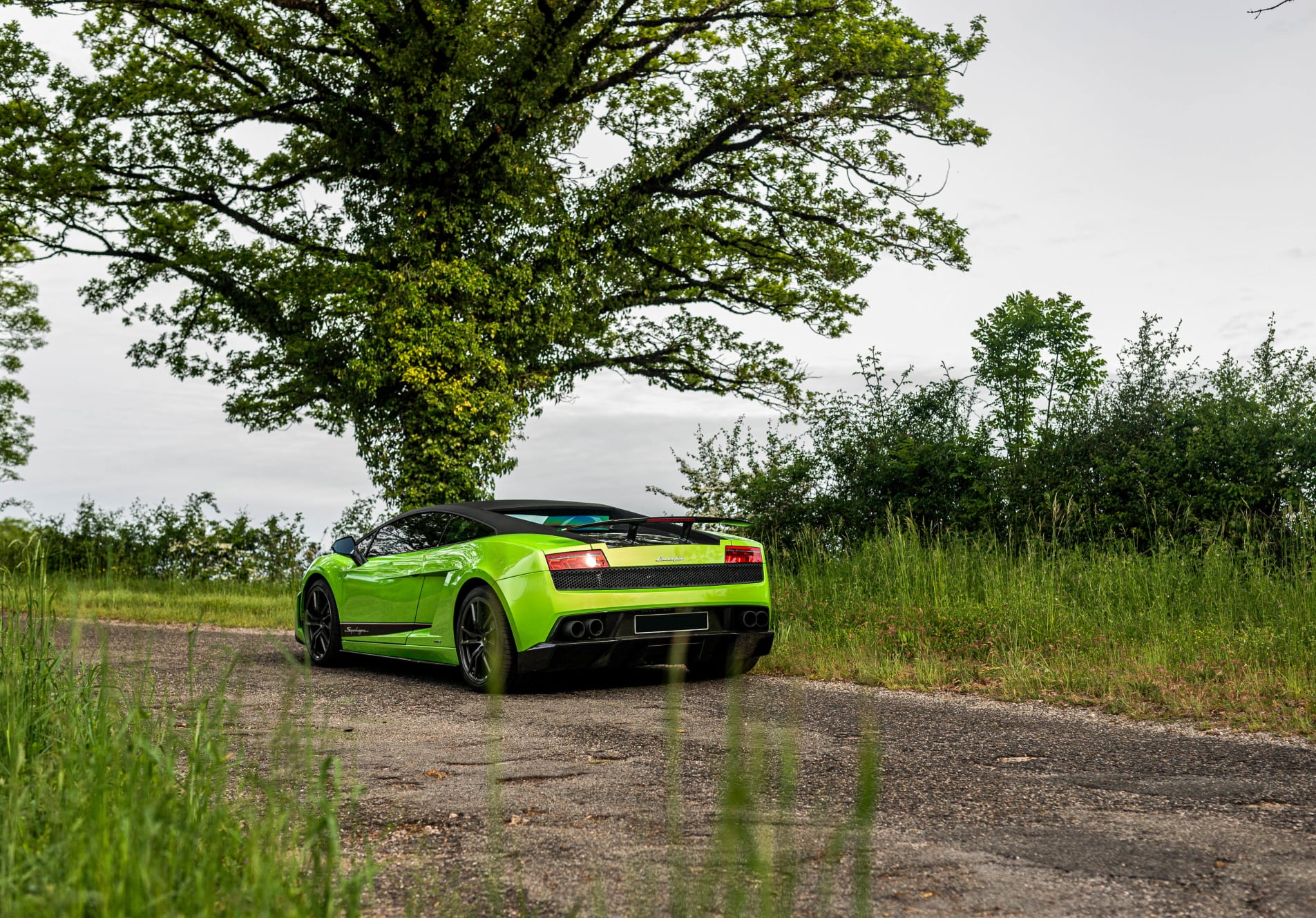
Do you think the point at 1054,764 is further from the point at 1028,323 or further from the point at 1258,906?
the point at 1028,323

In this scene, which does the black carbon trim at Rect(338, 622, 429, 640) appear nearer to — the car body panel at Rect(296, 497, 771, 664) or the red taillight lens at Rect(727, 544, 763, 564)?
the car body panel at Rect(296, 497, 771, 664)

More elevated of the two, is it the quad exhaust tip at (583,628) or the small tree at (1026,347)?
the small tree at (1026,347)

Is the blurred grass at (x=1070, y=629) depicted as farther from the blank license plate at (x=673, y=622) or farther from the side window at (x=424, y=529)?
the side window at (x=424, y=529)

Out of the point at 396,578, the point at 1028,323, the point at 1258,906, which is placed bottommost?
the point at 1258,906

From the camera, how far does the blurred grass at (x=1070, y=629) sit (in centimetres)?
736

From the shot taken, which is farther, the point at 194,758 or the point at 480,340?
the point at 480,340

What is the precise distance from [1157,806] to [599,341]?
65.6ft

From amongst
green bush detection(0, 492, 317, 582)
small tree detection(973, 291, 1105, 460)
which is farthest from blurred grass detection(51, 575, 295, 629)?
small tree detection(973, 291, 1105, 460)

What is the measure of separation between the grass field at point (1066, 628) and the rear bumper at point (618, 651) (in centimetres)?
93

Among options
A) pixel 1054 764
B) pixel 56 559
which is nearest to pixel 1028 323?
pixel 56 559

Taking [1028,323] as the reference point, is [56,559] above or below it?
below

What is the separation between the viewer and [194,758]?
141 inches

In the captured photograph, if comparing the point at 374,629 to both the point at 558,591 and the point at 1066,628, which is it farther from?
the point at 1066,628

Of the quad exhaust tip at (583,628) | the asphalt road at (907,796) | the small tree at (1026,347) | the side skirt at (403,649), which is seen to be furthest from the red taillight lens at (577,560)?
the small tree at (1026,347)
